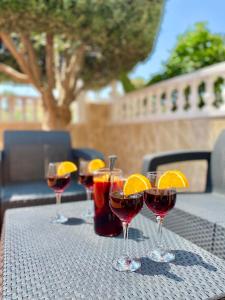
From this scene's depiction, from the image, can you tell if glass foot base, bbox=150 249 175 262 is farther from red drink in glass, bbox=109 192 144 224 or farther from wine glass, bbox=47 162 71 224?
wine glass, bbox=47 162 71 224

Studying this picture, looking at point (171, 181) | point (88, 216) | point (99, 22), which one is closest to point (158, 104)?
point (99, 22)

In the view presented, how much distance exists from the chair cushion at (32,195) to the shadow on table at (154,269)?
107 centimetres

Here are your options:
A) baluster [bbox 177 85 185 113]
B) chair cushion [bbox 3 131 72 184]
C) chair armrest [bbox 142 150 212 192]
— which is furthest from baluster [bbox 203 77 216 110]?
chair cushion [bbox 3 131 72 184]

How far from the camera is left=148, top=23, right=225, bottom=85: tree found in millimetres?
3666

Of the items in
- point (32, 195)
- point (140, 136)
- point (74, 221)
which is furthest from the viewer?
point (140, 136)

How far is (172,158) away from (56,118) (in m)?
2.62

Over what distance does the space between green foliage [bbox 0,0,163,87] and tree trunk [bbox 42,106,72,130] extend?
957 millimetres

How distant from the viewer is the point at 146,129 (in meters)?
4.04

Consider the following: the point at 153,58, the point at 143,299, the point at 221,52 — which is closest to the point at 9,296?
the point at 143,299

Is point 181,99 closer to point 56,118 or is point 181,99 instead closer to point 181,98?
point 181,98

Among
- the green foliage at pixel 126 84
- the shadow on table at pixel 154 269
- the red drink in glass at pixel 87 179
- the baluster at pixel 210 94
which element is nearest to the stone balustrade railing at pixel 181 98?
the baluster at pixel 210 94

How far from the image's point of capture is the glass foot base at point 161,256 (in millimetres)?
858

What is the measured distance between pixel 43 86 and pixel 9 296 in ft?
11.9

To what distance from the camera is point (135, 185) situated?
0.85m
